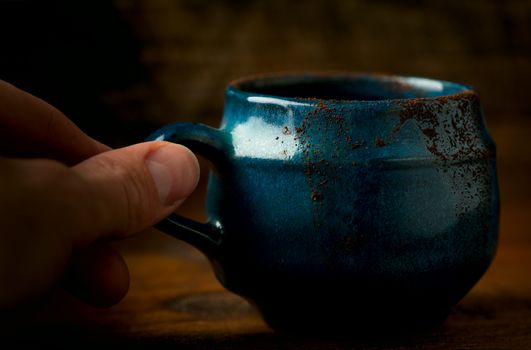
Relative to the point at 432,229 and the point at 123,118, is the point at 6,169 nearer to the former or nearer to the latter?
the point at 432,229

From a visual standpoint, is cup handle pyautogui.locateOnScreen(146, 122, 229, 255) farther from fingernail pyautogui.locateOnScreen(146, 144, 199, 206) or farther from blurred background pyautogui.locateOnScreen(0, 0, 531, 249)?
blurred background pyautogui.locateOnScreen(0, 0, 531, 249)

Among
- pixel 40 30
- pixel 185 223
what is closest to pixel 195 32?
pixel 40 30

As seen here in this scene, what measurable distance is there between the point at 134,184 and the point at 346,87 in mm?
344

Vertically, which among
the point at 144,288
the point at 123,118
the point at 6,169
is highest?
the point at 6,169

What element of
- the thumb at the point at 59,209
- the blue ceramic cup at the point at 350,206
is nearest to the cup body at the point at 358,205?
the blue ceramic cup at the point at 350,206

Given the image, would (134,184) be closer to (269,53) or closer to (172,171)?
(172,171)

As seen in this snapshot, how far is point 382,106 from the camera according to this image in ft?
2.11

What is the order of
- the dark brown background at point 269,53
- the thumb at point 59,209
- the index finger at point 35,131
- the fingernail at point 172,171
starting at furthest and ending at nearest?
1. the dark brown background at point 269,53
2. the index finger at point 35,131
3. the fingernail at point 172,171
4. the thumb at point 59,209

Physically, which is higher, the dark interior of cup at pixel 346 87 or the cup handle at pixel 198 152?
the dark interior of cup at pixel 346 87

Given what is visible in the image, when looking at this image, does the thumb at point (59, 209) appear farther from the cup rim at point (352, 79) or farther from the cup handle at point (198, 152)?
the cup rim at point (352, 79)

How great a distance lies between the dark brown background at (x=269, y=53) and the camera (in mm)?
1229

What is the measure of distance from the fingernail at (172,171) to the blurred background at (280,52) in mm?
563

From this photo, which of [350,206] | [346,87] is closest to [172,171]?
[350,206]

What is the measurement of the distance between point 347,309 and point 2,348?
31 cm
